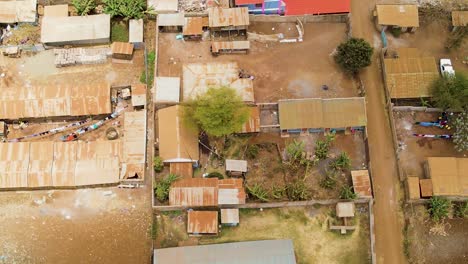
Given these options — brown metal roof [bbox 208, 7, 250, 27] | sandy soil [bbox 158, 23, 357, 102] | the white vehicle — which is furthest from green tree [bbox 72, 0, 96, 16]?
the white vehicle

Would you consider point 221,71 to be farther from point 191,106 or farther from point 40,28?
point 40,28

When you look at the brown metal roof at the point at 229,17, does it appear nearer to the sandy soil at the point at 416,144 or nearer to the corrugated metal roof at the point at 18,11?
the sandy soil at the point at 416,144

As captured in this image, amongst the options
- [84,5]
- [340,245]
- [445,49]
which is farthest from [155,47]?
[445,49]

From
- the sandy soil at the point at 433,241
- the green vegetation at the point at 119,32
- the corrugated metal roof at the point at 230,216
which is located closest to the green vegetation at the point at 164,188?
the corrugated metal roof at the point at 230,216

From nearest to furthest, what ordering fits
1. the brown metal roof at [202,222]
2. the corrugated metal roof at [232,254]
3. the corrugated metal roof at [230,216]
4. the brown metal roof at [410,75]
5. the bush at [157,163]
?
the corrugated metal roof at [232,254]
the brown metal roof at [202,222]
the corrugated metal roof at [230,216]
the bush at [157,163]
the brown metal roof at [410,75]

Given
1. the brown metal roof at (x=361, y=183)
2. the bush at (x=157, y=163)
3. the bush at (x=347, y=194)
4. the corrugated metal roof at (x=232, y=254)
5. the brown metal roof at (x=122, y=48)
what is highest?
the brown metal roof at (x=122, y=48)
